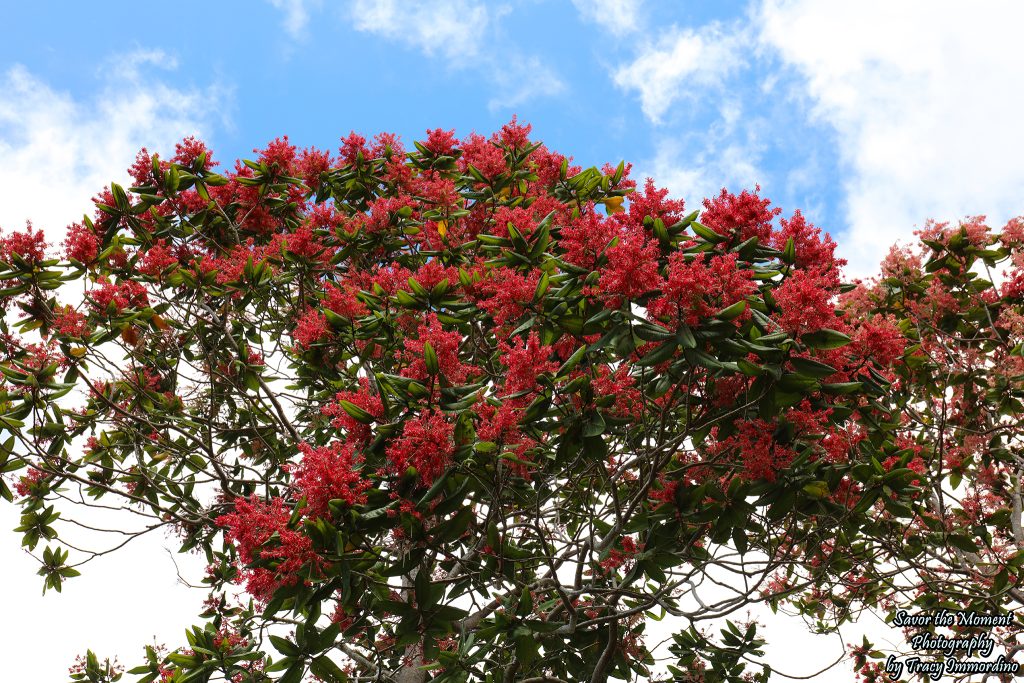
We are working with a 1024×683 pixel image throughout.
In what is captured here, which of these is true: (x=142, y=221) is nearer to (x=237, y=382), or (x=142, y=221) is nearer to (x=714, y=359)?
(x=237, y=382)

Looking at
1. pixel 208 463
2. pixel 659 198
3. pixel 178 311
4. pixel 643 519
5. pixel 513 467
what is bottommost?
pixel 643 519

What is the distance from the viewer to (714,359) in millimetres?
3955

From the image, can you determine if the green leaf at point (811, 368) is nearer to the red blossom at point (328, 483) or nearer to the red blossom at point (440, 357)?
the red blossom at point (440, 357)

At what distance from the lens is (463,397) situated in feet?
14.7

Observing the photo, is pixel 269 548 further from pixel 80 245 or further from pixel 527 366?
pixel 80 245

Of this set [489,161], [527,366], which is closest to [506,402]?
[527,366]

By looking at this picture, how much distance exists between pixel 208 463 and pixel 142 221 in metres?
2.45

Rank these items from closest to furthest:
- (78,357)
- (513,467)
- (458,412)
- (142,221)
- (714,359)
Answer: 1. (714,359)
2. (458,412)
3. (513,467)
4. (78,357)
5. (142,221)

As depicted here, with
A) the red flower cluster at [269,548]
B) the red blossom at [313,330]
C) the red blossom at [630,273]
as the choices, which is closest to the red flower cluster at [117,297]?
the red blossom at [313,330]

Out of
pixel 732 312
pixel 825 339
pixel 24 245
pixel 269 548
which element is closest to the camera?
pixel 732 312

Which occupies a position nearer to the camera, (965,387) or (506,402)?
(506,402)

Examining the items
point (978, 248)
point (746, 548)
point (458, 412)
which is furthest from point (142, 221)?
point (978, 248)

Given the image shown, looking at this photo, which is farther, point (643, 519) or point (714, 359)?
point (643, 519)

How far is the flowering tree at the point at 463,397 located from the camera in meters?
4.23
